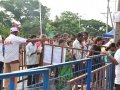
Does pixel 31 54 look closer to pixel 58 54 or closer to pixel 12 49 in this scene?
pixel 58 54

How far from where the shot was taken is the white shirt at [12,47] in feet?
25.8

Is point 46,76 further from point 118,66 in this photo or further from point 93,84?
point 118,66

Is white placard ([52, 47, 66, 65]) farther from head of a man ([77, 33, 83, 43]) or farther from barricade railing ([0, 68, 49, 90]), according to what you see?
barricade railing ([0, 68, 49, 90])

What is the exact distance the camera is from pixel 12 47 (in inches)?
314

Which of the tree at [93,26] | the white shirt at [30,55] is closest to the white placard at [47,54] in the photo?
the white shirt at [30,55]

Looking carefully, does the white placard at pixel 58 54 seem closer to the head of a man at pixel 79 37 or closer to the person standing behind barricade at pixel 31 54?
the person standing behind barricade at pixel 31 54

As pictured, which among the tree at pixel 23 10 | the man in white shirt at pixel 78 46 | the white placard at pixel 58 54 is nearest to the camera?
the white placard at pixel 58 54

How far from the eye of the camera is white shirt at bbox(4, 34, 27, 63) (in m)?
7.86

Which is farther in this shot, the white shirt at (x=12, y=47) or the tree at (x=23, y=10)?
the tree at (x=23, y=10)

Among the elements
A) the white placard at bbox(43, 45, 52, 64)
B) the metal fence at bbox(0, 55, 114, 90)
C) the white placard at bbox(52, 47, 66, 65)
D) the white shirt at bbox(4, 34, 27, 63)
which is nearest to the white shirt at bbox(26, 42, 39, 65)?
the white placard at bbox(43, 45, 52, 64)

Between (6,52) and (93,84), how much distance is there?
307 centimetres

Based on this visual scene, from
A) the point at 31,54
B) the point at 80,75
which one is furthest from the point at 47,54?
the point at 80,75

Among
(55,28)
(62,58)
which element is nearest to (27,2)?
(55,28)

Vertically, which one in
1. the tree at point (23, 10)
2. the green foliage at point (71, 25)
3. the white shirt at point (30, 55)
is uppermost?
the tree at point (23, 10)
